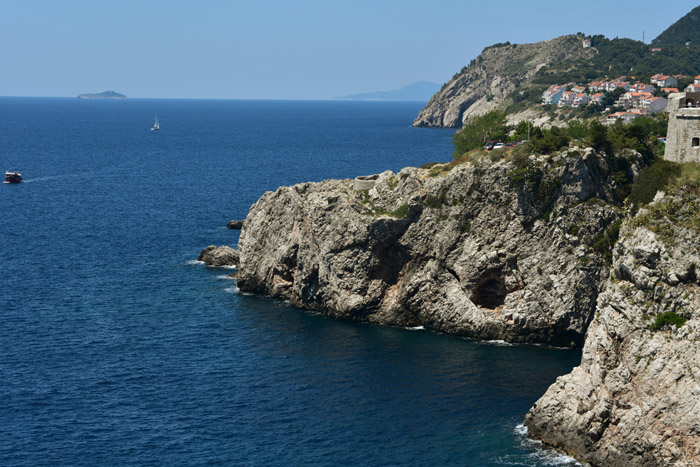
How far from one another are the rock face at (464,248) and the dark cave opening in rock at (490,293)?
107 millimetres

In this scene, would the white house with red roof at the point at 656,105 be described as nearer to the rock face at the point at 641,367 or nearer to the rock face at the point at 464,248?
the rock face at the point at 464,248

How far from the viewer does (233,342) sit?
76.6 meters

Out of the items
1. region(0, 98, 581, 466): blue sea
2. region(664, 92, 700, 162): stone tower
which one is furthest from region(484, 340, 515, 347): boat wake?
region(664, 92, 700, 162): stone tower

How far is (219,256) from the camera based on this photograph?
4092 inches

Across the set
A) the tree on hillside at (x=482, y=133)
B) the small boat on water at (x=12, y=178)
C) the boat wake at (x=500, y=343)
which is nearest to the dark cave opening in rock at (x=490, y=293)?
the boat wake at (x=500, y=343)

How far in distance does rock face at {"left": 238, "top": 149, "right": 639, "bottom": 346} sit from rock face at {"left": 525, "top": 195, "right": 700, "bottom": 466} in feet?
56.9

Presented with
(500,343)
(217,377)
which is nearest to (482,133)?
(500,343)

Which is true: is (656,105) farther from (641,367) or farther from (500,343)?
(641,367)

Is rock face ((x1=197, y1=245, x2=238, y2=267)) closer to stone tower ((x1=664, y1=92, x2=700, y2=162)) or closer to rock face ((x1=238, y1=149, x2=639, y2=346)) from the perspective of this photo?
rock face ((x1=238, y1=149, x2=639, y2=346))

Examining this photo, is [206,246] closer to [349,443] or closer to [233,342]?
[233,342]

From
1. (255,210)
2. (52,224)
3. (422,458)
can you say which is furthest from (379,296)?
(52,224)

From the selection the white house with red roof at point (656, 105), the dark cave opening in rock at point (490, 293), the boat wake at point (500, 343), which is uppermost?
the white house with red roof at point (656, 105)

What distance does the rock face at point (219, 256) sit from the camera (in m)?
104

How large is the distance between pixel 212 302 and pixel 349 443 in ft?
120
